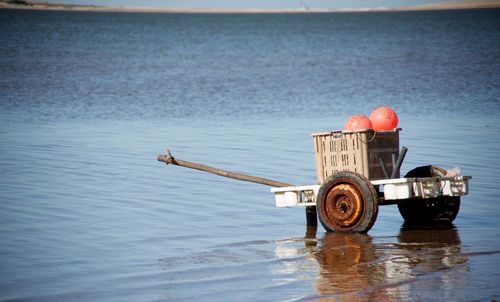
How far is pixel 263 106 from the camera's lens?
105 ft

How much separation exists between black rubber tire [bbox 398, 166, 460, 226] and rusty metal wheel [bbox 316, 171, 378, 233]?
3.16 ft

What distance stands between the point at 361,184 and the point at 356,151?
501mm

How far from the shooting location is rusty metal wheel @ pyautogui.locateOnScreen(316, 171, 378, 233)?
11.9 m

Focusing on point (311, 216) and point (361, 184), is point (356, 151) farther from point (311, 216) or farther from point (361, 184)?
point (311, 216)

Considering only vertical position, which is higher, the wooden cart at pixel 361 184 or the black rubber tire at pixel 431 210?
the wooden cart at pixel 361 184

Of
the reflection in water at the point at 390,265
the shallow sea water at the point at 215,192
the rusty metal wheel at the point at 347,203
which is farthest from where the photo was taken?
the rusty metal wheel at the point at 347,203

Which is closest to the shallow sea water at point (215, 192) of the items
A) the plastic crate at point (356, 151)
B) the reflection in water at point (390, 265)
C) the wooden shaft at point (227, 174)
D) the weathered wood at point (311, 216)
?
the reflection in water at point (390, 265)

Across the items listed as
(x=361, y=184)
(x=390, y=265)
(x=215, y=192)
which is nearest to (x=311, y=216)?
(x=361, y=184)

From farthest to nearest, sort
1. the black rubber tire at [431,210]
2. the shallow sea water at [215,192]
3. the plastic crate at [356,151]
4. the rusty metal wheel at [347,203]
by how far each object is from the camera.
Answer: the black rubber tire at [431,210] < the plastic crate at [356,151] < the rusty metal wheel at [347,203] < the shallow sea water at [215,192]

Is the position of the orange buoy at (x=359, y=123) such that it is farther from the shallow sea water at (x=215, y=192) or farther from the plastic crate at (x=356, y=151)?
the shallow sea water at (x=215, y=192)

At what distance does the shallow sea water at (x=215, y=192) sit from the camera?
10297mm

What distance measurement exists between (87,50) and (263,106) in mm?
33682

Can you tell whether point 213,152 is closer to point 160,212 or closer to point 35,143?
point 35,143

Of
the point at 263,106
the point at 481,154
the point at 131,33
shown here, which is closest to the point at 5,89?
the point at 263,106
